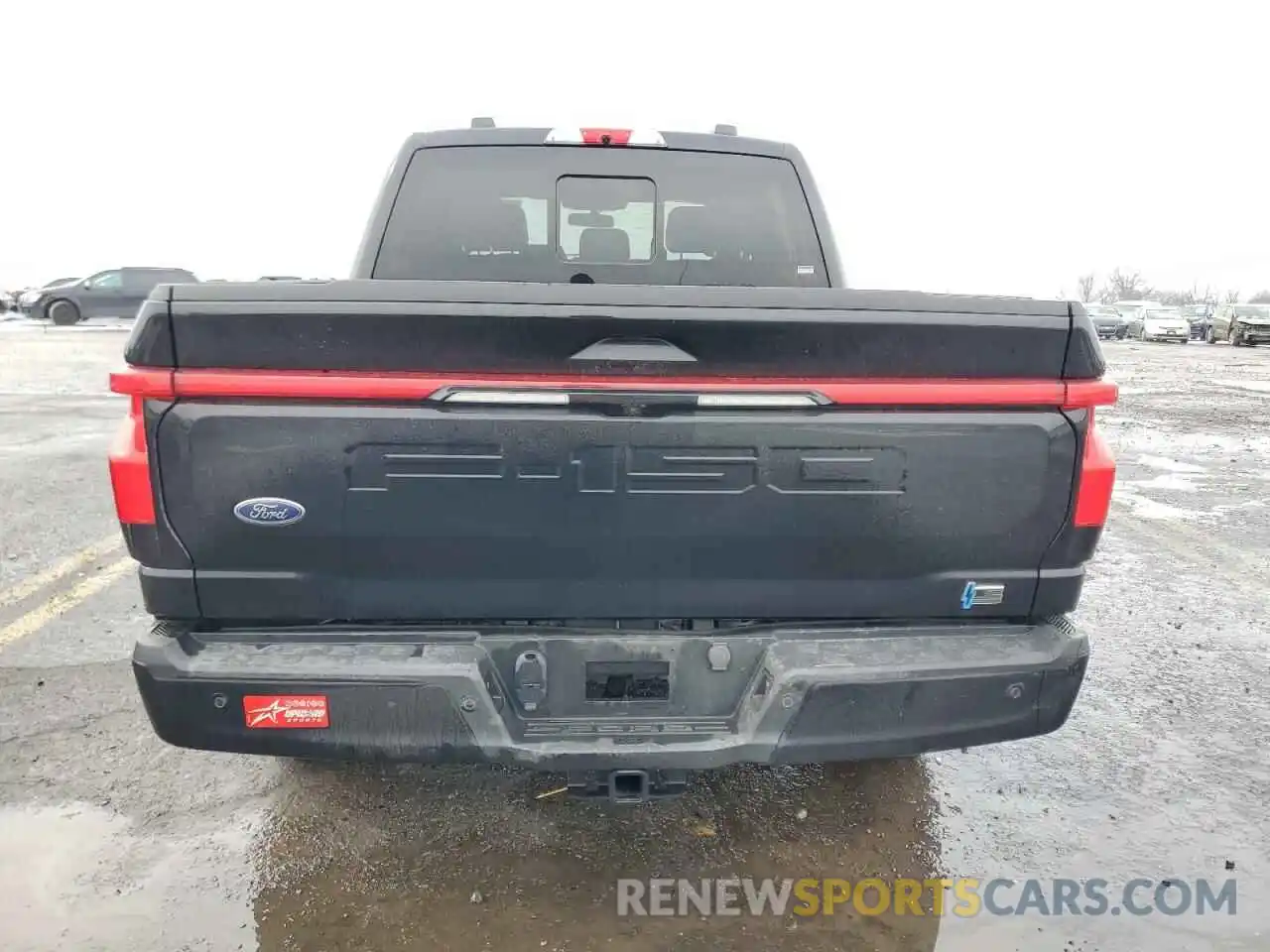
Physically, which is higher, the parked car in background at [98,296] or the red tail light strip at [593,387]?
the red tail light strip at [593,387]

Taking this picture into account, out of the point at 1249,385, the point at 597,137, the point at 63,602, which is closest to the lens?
the point at 597,137

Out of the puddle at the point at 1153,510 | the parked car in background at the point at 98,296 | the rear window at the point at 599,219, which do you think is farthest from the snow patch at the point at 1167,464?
the parked car in background at the point at 98,296

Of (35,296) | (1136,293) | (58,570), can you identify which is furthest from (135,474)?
(1136,293)

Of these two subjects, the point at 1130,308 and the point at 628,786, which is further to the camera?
the point at 1130,308

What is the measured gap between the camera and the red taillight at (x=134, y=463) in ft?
6.35

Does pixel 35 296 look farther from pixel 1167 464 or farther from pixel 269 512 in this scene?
pixel 269 512

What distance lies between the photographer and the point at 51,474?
7.40m

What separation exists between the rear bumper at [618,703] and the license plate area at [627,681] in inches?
0.7

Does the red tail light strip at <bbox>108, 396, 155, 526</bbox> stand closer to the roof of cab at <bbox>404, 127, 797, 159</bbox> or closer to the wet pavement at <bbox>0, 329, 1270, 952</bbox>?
the wet pavement at <bbox>0, 329, 1270, 952</bbox>

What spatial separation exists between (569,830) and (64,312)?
104ft

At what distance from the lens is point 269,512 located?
1980mm

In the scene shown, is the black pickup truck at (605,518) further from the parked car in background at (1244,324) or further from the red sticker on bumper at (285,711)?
the parked car in background at (1244,324)


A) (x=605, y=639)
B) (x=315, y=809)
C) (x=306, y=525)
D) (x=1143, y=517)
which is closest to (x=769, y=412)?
(x=605, y=639)

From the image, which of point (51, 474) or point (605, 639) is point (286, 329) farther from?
point (51, 474)
